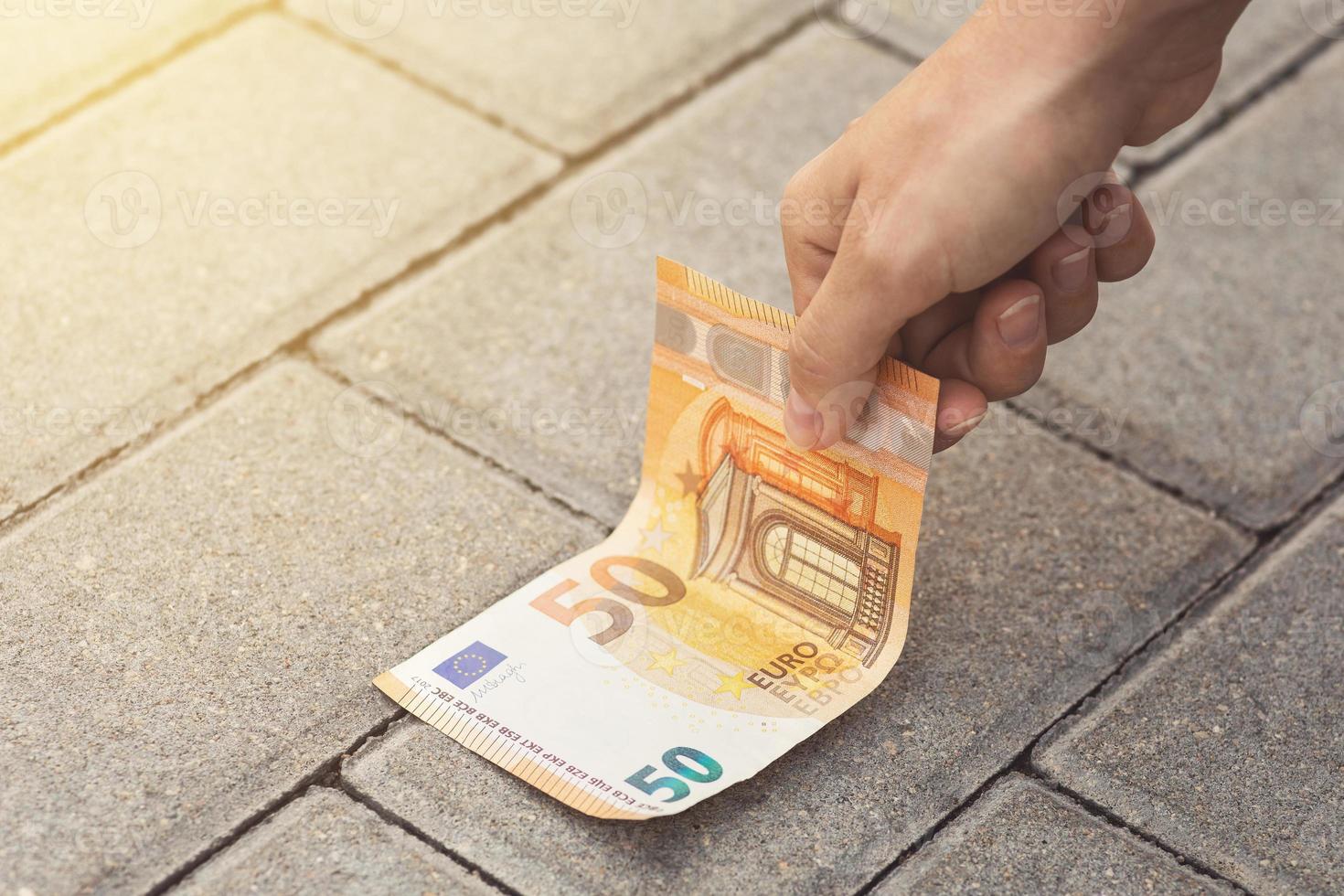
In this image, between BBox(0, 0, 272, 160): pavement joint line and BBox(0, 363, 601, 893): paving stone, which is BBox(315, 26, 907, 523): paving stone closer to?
BBox(0, 363, 601, 893): paving stone

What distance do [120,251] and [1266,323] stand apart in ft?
6.10

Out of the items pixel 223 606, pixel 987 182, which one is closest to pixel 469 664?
pixel 223 606

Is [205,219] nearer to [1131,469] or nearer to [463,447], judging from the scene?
[463,447]

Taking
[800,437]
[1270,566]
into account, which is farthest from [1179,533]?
[800,437]

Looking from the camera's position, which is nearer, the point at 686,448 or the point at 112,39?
the point at 686,448

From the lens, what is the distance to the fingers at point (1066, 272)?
166 cm

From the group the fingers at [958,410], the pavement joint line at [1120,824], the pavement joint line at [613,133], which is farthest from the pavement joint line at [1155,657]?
the pavement joint line at [613,133]

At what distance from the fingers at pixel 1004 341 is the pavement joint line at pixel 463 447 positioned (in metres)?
0.54

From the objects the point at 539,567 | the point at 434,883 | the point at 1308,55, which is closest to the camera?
the point at 434,883

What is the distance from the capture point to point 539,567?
1826 mm

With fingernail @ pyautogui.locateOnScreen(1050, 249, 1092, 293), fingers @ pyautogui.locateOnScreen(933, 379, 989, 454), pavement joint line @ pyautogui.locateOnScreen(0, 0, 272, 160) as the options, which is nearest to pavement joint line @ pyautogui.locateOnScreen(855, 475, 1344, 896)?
fingers @ pyautogui.locateOnScreen(933, 379, 989, 454)

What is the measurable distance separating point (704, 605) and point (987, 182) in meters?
0.62

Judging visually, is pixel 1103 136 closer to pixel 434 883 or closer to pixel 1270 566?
pixel 1270 566

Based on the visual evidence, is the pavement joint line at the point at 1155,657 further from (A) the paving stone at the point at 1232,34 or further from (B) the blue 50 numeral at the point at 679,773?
(A) the paving stone at the point at 1232,34
